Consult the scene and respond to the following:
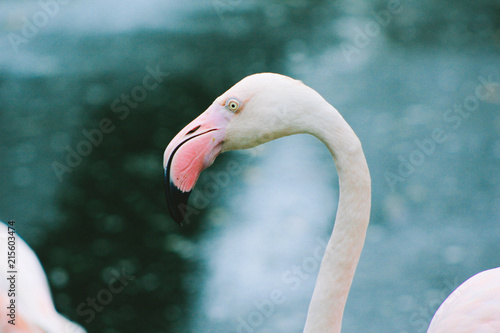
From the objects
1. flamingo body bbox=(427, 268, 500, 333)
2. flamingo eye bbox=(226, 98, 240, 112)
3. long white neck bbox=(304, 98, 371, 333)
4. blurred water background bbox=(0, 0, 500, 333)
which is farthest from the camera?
blurred water background bbox=(0, 0, 500, 333)

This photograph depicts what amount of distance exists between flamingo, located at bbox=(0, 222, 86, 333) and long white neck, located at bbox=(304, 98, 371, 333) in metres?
0.90

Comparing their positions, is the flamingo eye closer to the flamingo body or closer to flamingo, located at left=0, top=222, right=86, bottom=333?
flamingo, located at left=0, top=222, right=86, bottom=333

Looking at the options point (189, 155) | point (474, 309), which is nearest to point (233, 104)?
point (189, 155)

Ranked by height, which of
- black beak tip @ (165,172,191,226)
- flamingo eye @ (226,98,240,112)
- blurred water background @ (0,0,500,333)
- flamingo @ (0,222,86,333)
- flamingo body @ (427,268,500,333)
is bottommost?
blurred water background @ (0,0,500,333)

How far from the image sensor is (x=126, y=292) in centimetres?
398

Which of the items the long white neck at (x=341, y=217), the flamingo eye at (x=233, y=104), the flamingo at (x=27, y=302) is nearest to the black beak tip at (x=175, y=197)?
the flamingo eye at (x=233, y=104)

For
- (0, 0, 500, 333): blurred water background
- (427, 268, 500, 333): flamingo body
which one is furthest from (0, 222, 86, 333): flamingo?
(0, 0, 500, 333): blurred water background

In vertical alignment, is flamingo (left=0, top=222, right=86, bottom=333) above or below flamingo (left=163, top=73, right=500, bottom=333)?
below

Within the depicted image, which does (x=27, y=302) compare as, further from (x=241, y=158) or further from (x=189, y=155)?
(x=241, y=158)

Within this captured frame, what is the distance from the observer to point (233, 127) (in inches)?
75.1

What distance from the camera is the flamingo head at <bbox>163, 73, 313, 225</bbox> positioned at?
1.81 metres

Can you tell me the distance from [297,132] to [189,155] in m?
0.35

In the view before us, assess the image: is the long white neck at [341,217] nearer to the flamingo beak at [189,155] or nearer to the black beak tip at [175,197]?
the flamingo beak at [189,155]

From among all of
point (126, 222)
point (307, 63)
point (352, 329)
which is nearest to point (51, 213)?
point (126, 222)
